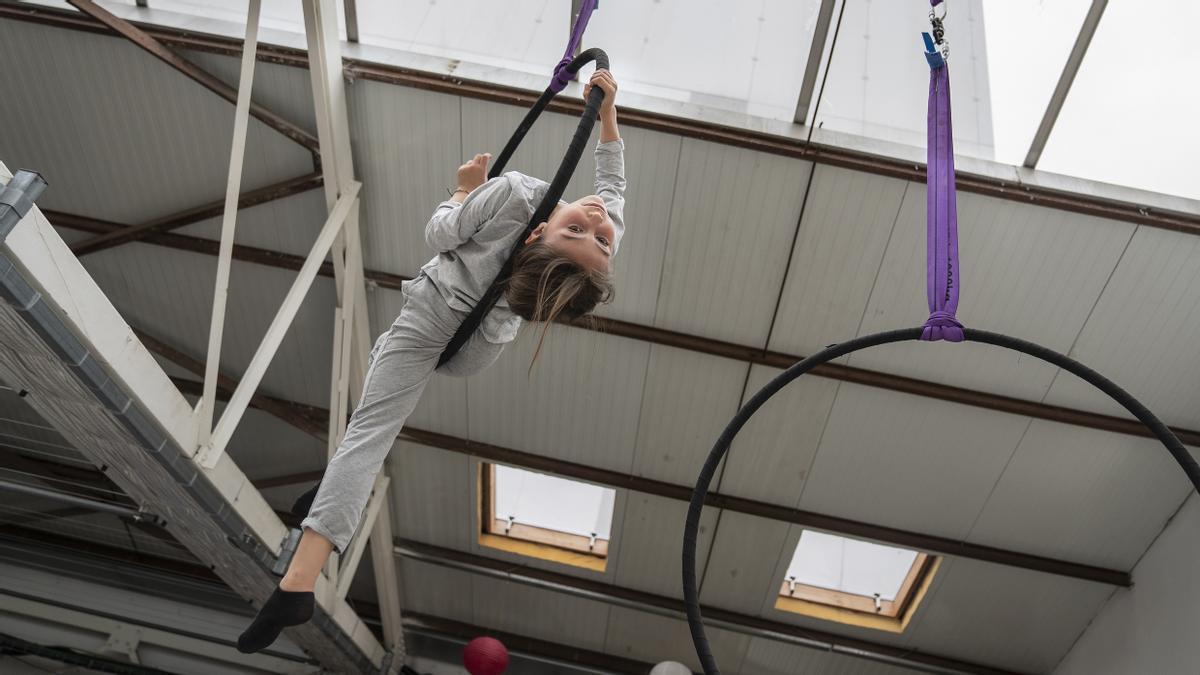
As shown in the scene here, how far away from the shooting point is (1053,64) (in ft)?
15.4

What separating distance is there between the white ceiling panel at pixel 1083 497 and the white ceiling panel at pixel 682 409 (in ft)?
6.19

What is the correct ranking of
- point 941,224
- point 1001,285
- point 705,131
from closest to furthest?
point 941,224
point 705,131
point 1001,285

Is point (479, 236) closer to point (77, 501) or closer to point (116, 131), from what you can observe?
point (77, 501)

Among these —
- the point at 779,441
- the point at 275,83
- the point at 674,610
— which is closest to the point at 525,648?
the point at 674,610

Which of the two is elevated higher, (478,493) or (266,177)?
(266,177)

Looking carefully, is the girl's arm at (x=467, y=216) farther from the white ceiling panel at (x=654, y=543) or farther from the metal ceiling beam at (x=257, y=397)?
the white ceiling panel at (x=654, y=543)

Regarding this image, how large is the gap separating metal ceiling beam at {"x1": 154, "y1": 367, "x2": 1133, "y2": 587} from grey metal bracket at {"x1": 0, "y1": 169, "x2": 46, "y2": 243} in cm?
372

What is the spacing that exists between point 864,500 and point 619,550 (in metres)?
1.92

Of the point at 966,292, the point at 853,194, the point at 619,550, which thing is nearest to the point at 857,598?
the point at 619,550

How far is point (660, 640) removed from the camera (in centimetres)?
774

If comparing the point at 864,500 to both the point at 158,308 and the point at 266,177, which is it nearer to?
the point at 266,177

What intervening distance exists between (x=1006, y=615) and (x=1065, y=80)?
407 centimetres

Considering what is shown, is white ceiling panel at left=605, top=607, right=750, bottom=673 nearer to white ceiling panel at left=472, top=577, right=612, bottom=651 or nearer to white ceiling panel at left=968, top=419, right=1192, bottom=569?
white ceiling panel at left=472, top=577, right=612, bottom=651

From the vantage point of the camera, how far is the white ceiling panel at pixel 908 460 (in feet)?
19.1
